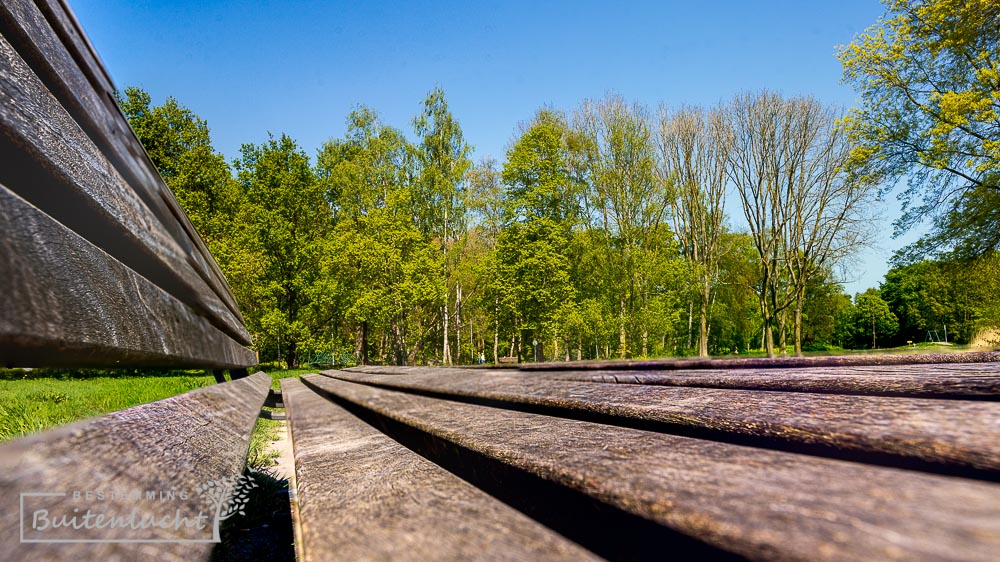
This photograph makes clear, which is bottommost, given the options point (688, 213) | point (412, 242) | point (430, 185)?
point (412, 242)

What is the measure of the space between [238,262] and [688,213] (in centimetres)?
2241

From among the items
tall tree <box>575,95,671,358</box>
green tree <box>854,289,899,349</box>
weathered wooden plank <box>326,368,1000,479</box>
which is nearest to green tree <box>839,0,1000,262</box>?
tall tree <box>575,95,671,358</box>

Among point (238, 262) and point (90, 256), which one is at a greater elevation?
point (238, 262)

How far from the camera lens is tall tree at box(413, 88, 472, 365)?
24250mm

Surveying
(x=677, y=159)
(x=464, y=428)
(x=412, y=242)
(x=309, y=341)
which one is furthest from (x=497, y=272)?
(x=464, y=428)

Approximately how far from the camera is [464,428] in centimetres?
105

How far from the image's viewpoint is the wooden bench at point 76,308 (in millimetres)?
360

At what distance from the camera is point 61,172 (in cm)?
49

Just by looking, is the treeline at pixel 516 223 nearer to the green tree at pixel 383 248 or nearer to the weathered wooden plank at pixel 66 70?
the green tree at pixel 383 248

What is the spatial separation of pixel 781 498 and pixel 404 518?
0.45 metres

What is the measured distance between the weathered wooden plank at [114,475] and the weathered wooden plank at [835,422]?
0.73 m

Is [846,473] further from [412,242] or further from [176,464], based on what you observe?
[412,242]

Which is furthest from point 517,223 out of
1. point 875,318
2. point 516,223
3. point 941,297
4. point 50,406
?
point 875,318
